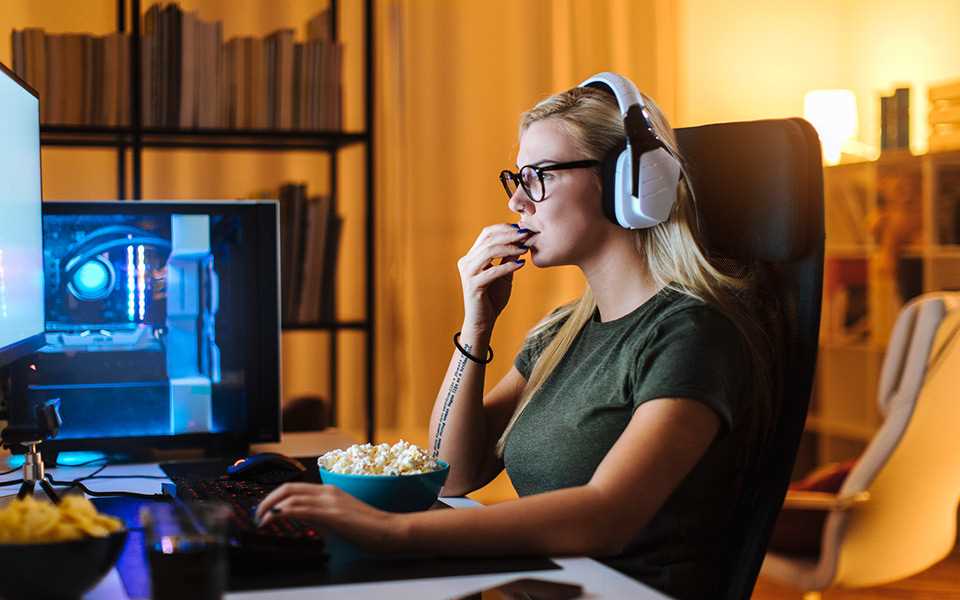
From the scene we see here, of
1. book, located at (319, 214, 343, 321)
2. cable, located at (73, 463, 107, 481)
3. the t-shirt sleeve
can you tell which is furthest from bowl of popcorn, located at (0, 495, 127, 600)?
book, located at (319, 214, 343, 321)

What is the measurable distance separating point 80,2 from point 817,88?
2.90 metres

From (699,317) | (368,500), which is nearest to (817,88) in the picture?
(699,317)

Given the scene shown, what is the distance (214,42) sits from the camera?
264cm

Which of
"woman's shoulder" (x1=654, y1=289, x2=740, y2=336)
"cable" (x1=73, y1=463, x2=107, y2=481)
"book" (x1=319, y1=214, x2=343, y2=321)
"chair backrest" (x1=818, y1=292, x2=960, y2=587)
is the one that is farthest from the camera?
"book" (x1=319, y1=214, x2=343, y2=321)

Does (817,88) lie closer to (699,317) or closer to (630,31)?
(630,31)

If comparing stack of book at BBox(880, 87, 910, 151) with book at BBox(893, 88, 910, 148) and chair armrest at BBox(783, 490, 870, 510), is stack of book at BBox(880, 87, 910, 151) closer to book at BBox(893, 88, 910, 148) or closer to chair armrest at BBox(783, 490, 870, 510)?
book at BBox(893, 88, 910, 148)

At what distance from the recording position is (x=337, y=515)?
0.96 metres

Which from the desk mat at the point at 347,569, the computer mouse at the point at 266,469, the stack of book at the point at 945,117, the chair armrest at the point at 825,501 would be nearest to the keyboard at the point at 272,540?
the desk mat at the point at 347,569

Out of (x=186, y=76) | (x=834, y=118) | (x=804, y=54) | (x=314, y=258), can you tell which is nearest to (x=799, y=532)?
(x=314, y=258)

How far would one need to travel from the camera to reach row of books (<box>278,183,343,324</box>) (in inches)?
103

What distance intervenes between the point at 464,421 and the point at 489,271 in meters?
0.22

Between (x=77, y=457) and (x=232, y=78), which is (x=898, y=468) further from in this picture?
(x=232, y=78)

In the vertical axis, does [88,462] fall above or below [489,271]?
below

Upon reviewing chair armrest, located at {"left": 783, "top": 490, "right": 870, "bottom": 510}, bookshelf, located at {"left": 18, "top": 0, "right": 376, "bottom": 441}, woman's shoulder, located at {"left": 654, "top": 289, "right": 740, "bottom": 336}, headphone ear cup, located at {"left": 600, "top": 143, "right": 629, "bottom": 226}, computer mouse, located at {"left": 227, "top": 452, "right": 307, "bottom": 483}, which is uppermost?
bookshelf, located at {"left": 18, "top": 0, "right": 376, "bottom": 441}
